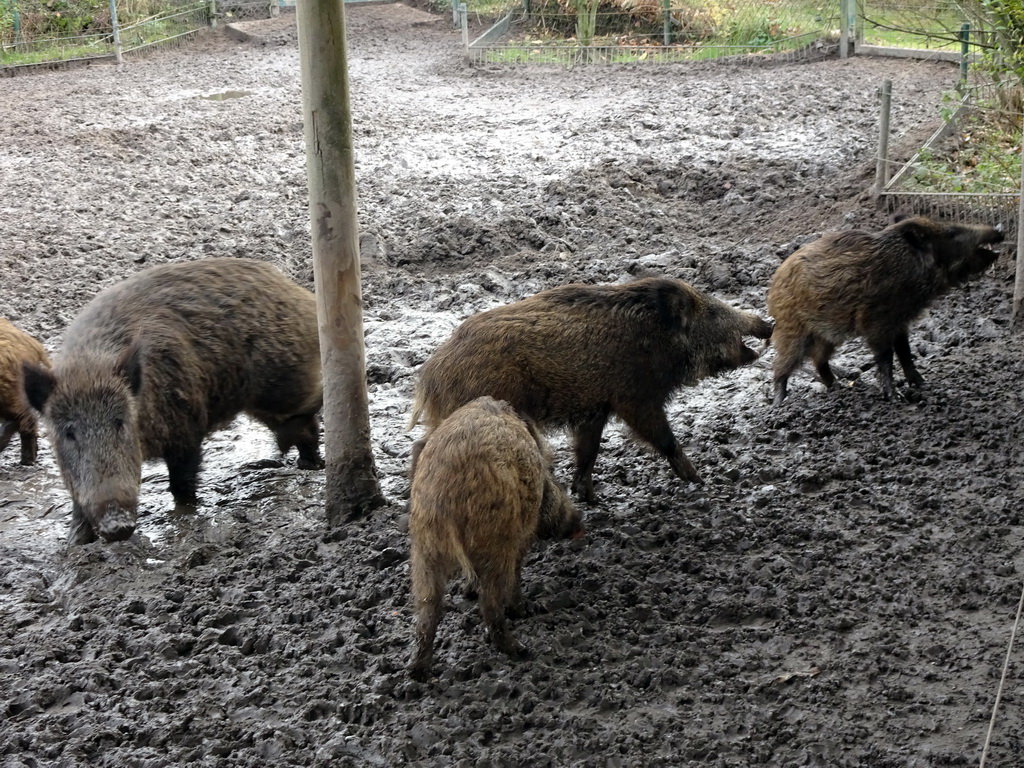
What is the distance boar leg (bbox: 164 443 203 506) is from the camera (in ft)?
17.3

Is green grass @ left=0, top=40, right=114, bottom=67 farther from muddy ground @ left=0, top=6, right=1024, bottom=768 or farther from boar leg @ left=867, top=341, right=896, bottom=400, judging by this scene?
boar leg @ left=867, top=341, right=896, bottom=400

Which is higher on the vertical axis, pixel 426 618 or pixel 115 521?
pixel 426 618

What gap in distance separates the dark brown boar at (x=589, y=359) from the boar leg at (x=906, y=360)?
106 centimetres

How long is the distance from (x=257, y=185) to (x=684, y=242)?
417 centimetres

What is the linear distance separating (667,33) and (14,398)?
44.6 feet

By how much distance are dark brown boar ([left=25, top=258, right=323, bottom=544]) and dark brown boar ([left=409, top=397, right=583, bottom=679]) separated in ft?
5.51

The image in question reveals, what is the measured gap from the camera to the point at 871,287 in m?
5.85

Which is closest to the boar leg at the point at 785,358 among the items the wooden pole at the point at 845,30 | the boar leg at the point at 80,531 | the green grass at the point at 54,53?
the boar leg at the point at 80,531

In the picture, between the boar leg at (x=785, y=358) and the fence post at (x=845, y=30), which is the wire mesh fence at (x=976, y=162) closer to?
the boar leg at (x=785, y=358)

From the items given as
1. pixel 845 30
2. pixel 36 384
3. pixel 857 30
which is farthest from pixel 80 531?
pixel 857 30

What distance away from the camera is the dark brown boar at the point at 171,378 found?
4797mm

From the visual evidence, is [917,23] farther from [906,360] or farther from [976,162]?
[906,360]

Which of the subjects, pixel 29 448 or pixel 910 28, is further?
pixel 910 28

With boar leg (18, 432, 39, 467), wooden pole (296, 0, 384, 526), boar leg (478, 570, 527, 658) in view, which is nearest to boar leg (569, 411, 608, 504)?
wooden pole (296, 0, 384, 526)
